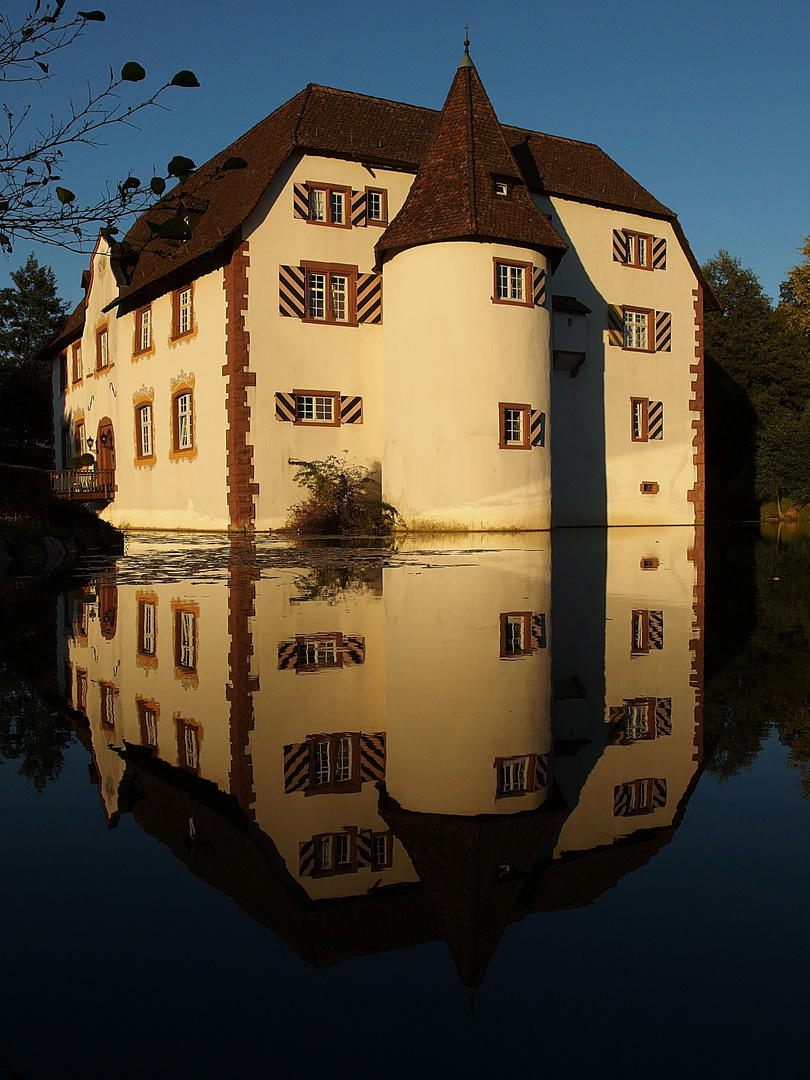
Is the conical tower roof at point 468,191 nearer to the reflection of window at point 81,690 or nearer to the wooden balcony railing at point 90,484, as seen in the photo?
the wooden balcony railing at point 90,484

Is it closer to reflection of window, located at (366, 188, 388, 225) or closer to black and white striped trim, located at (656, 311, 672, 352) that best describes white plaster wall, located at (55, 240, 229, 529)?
reflection of window, located at (366, 188, 388, 225)

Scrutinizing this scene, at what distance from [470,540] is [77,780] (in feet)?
48.3

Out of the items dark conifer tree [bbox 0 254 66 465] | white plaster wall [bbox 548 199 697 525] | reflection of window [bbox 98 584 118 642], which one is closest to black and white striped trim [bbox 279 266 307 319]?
white plaster wall [bbox 548 199 697 525]

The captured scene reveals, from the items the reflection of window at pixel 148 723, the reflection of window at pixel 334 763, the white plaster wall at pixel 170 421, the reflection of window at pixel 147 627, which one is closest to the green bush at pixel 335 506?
the white plaster wall at pixel 170 421

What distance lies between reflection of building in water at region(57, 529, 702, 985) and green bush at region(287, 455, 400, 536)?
48.3 ft

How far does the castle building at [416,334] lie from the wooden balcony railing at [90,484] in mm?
166

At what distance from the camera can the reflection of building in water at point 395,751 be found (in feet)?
6.10

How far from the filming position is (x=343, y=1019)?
4.59 feet

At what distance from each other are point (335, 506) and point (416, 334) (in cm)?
413

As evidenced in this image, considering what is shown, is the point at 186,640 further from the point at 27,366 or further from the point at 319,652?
the point at 27,366

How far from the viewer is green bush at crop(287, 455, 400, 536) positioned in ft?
70.1

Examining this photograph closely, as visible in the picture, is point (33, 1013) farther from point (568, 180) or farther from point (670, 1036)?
point (568, 180)

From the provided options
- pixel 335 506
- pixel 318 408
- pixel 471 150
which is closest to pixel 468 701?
pixel 335 506

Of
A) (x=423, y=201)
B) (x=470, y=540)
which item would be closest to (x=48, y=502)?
(x=470, y=540)
